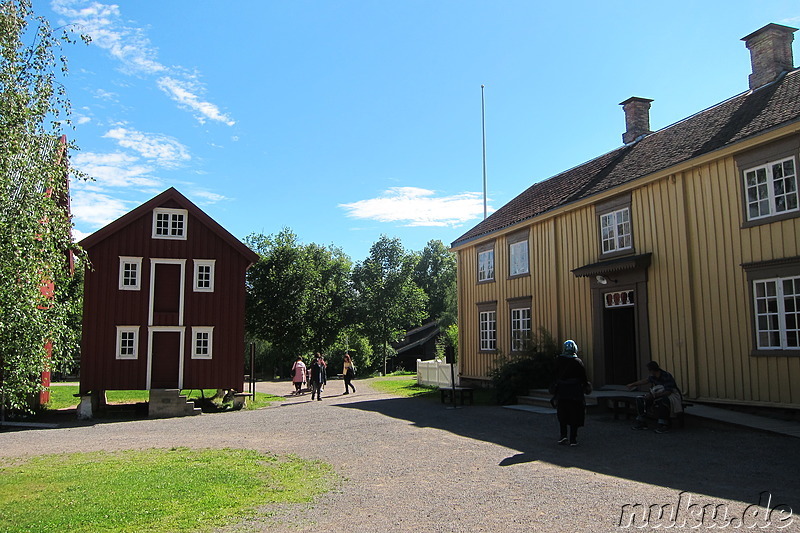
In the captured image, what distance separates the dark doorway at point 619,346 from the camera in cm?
1669

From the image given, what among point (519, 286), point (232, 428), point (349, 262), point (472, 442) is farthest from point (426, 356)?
point (472, 442)

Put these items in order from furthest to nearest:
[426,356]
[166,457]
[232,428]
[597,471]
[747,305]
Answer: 1. [426,356]
2. [232,428]
3. [747,305]
4. [166,457]
5. [597,471]

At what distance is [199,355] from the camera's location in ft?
69.8

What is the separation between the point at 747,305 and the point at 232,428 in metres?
11.8

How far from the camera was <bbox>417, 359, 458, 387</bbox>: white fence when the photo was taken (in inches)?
993

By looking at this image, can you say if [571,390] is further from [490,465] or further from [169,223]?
[169,223]

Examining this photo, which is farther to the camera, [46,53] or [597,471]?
[46,53]

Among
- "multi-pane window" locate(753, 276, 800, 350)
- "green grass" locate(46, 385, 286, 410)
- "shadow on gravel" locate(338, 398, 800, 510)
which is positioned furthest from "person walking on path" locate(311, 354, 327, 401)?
"multi-pane window" locate(753, 276, 800, 350)

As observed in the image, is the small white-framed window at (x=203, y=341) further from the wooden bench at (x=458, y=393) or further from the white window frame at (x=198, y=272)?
the wooden bench at (x=458, y=393)

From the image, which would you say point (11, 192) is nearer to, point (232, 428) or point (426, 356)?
point (232, 428)

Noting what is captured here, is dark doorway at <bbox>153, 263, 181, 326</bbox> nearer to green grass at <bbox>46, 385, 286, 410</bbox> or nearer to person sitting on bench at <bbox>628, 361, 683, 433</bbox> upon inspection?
green grass at <bbox>46, 385, 286, 410</bbox>

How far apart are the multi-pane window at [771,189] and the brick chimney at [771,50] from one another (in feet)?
14.5

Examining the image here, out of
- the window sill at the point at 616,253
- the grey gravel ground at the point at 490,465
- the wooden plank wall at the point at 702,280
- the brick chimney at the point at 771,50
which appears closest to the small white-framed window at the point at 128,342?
the grey gravel ground at the point at 490,465

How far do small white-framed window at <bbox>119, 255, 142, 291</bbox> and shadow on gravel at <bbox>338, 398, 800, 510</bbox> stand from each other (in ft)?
39.3
